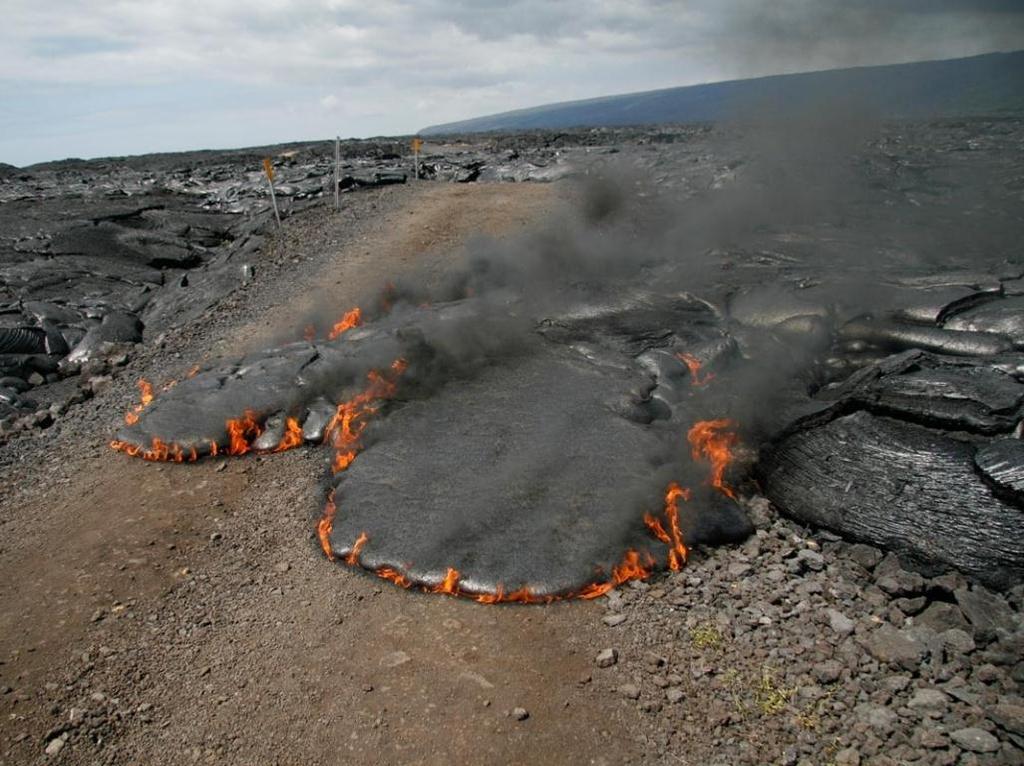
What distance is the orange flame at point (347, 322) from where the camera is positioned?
8422 mm

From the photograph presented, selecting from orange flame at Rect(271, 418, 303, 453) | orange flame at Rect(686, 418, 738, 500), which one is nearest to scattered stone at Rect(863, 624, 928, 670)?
orange flame at Rect(686, 418, 738, 500)

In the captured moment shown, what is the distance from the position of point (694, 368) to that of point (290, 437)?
395 centimetres

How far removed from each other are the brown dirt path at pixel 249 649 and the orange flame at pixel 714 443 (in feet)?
6.21

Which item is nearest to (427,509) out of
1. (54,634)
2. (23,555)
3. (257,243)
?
(54,634)

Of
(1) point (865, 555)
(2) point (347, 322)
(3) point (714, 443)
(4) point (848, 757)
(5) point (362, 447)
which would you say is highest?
(2) point (347, 322)

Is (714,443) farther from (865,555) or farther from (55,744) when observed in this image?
(55,744)

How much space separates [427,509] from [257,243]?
1079 centimetres

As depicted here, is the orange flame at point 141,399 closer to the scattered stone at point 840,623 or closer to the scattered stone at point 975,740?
the scattered stone at point 840,623

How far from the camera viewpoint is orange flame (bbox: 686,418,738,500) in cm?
543

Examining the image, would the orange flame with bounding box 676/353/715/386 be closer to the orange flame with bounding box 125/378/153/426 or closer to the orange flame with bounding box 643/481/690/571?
the orange flame with bounding box 643/481/690/571

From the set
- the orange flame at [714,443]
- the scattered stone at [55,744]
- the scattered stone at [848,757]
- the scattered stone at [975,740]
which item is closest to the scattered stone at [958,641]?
the scattered stone at [975,740]

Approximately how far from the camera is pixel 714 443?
18.6 feet

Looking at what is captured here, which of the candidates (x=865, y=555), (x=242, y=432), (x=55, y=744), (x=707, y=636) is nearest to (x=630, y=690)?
(x=707, y=636)

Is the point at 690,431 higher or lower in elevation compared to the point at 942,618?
higher
